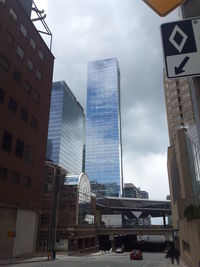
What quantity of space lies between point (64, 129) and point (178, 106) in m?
85.1

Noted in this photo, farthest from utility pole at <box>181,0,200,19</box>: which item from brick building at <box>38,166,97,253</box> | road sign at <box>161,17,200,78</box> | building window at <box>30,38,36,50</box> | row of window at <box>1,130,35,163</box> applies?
brick building at <box>38,166,97,253</box>

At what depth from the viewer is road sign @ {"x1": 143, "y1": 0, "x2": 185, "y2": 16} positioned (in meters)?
2.72

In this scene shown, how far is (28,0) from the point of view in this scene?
153ft

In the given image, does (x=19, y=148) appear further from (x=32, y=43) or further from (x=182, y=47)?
(x=182, y=47)

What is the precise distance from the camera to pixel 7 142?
34281 millimetres

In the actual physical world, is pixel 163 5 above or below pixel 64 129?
below

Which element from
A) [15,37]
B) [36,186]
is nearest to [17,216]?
[36,186]

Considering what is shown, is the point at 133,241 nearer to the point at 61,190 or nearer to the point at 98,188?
the point at 61,190

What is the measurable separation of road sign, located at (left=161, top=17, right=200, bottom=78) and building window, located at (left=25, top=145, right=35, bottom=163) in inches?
1491

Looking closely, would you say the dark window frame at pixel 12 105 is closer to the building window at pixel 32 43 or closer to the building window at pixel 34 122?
the building window at pixel 34 122

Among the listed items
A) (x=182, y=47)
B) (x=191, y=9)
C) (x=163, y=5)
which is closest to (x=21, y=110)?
(x=191, y=9)

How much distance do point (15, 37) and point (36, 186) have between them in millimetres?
22417

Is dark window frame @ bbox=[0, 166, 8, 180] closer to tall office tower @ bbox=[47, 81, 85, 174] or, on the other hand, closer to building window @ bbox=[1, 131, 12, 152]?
building window @ bbox=[1, 131, 12, 152]

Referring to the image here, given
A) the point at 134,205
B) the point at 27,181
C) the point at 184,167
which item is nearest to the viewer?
the point at 27,181
